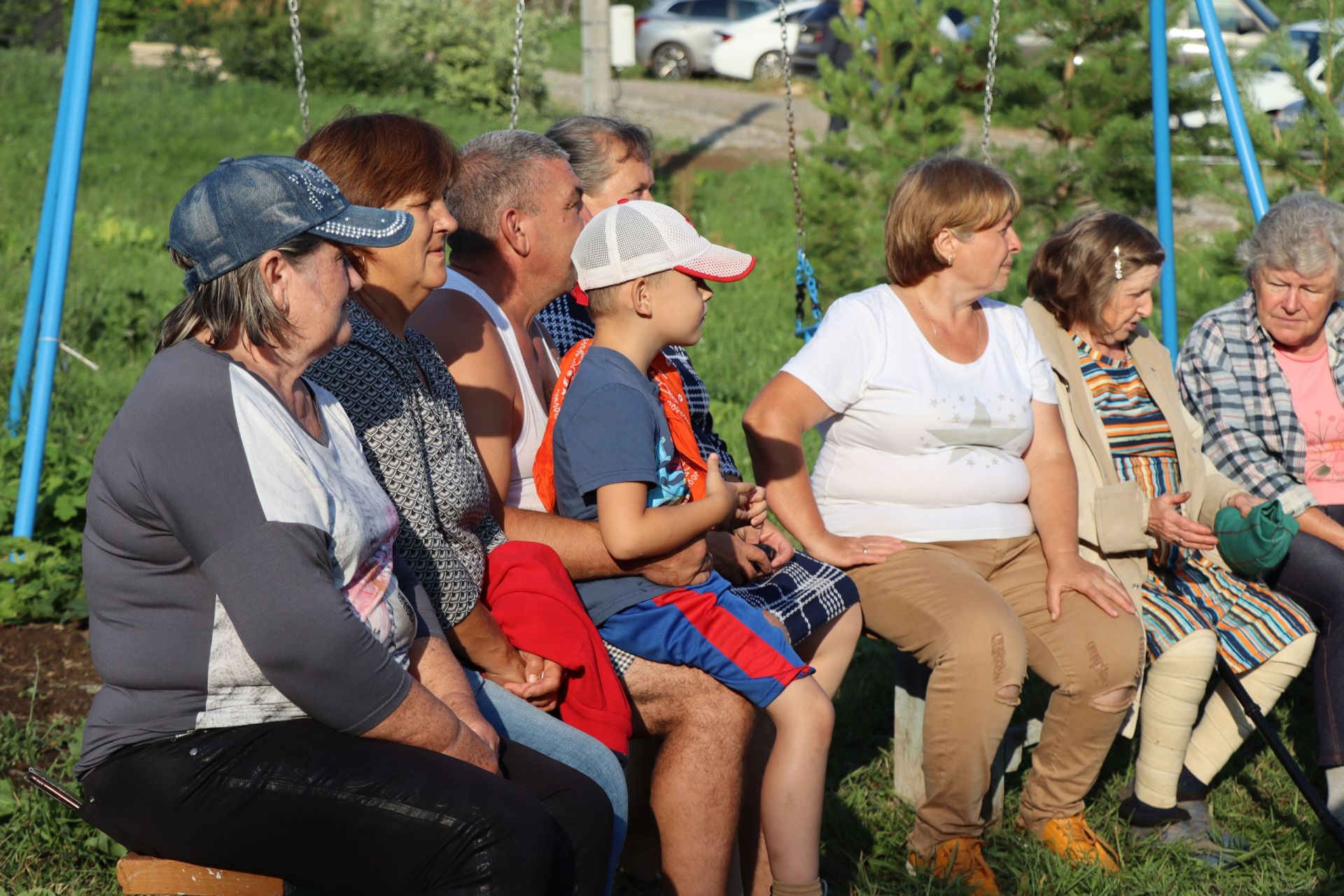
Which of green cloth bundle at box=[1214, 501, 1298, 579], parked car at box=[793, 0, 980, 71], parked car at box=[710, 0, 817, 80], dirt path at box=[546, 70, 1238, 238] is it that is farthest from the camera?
parked car at box=[710, 0, 817, 80]

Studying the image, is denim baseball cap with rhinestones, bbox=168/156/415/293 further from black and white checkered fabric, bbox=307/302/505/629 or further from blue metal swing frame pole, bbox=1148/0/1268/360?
blue metal swing frame pole, bbox=1148/0/1268/360

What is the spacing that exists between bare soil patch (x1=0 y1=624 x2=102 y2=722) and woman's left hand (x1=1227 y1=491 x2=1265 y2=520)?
11.1ft

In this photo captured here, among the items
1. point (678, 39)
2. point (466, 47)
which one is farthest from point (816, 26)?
point (678, 39)

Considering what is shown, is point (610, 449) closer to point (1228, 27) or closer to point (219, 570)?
point (219, 570)

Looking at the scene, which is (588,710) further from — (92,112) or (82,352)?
(92,112)

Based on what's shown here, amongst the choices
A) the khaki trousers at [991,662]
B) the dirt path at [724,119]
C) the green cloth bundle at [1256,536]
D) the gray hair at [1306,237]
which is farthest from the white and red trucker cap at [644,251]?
the dirt path at [724,119]

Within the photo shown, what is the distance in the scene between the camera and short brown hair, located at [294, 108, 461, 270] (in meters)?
2.57

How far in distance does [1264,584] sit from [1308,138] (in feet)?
8.02

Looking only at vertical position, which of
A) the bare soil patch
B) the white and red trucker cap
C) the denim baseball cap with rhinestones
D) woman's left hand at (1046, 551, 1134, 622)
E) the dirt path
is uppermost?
the denim baseball cap with rhinestones

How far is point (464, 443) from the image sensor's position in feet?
8.73

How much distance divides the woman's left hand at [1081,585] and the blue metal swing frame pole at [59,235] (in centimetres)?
313

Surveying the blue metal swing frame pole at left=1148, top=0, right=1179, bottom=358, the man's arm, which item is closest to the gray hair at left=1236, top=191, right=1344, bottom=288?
the blue metal swing frame pole at left=1148, top=0, right=1179, bottom=358

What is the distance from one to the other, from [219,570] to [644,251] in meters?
1.14

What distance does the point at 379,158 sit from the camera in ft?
8.51
